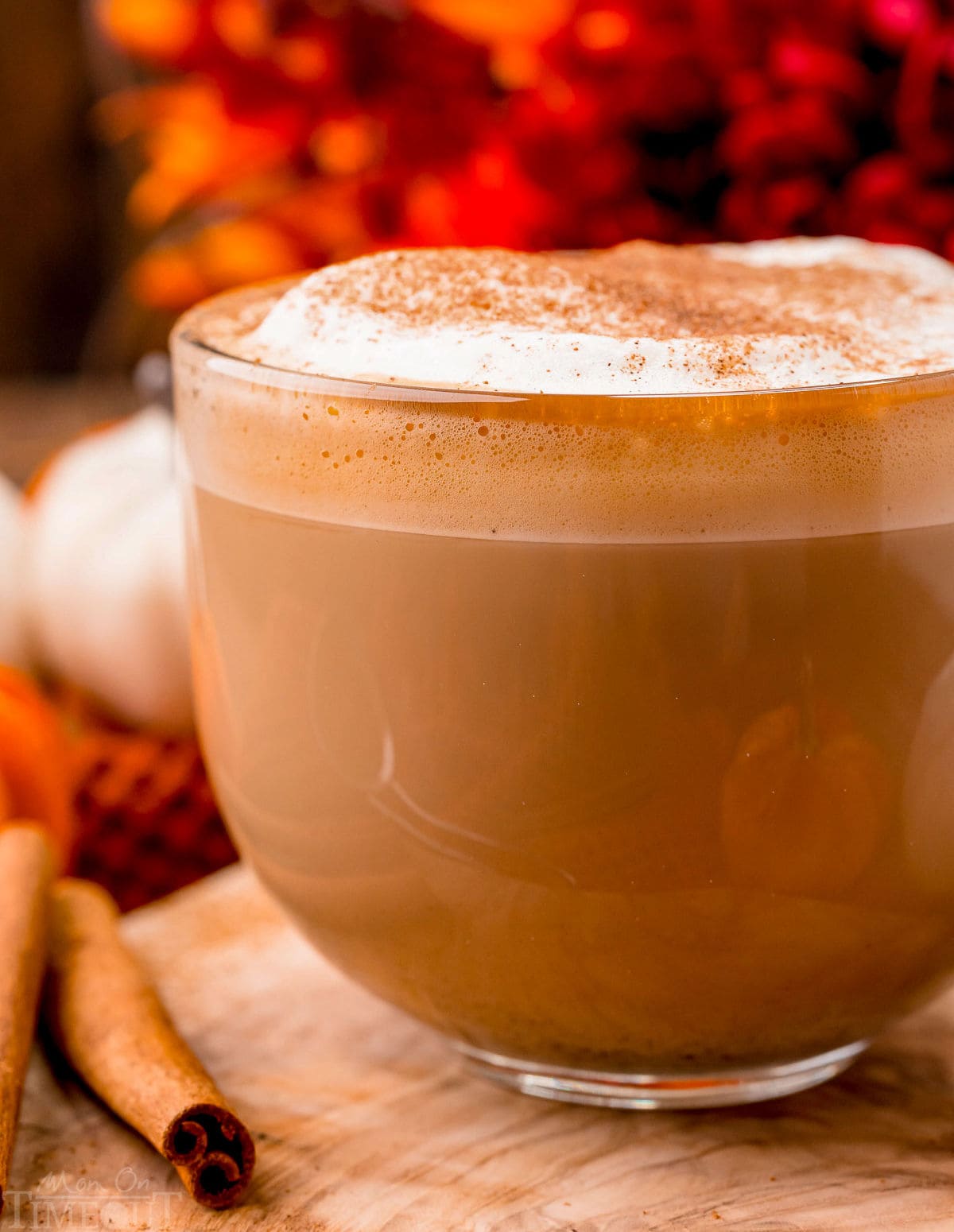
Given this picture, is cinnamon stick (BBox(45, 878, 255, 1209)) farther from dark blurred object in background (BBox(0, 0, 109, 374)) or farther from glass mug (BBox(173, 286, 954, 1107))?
dark blurred object in background (BBox(0, 0, 109, 374))

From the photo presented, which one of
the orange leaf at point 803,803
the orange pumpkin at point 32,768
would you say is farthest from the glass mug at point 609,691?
the orange pumpkin at point 32,768

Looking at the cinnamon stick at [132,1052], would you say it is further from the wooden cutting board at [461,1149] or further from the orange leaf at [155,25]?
the orange leaf at [155,25]

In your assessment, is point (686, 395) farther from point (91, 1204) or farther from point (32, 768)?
point (32, 768)

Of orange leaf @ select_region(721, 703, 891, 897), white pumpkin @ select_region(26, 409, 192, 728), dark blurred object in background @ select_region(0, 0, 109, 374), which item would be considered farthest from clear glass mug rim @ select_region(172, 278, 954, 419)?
dark blurred object in background @ select_region(0, 0, 109, 374)

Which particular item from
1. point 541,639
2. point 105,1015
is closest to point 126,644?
point 105,1015

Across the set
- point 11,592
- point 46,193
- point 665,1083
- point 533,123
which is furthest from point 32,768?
point 46,193
